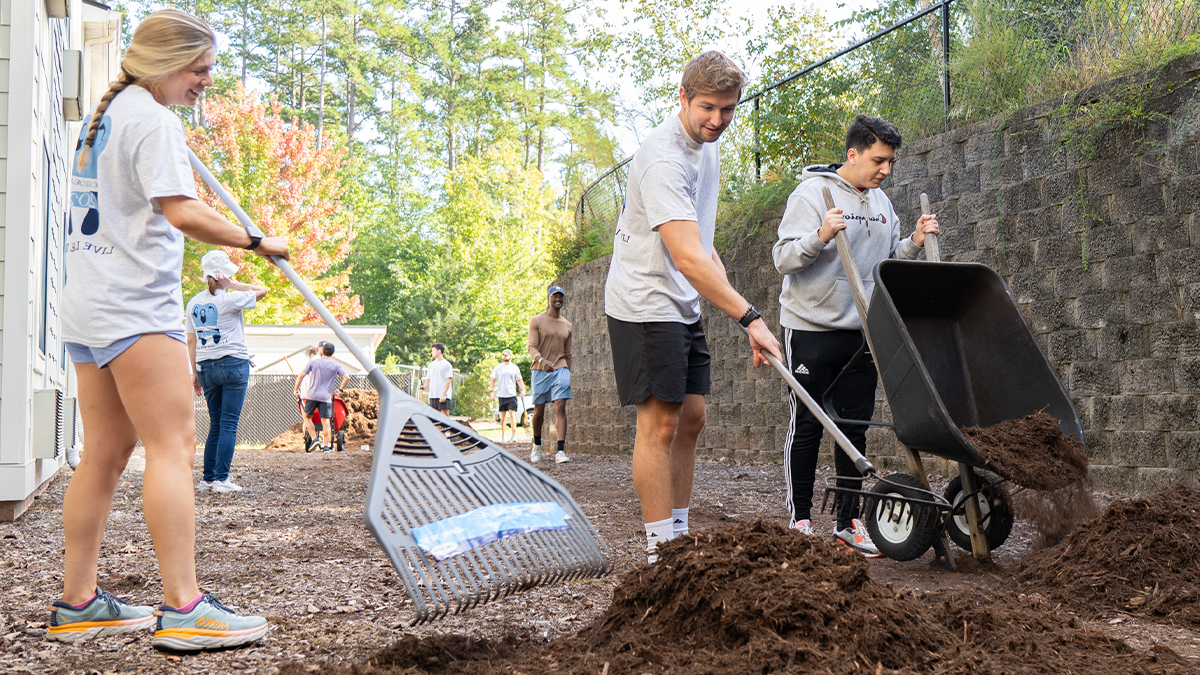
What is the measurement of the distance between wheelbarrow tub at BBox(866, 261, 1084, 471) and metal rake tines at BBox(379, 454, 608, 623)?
1527 millimetres

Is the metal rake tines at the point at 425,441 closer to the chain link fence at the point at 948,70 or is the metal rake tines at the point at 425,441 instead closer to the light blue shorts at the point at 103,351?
the light blue shorts at the point at 103,351

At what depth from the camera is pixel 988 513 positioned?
11.2 ft

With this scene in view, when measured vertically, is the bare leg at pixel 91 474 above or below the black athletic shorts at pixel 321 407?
above

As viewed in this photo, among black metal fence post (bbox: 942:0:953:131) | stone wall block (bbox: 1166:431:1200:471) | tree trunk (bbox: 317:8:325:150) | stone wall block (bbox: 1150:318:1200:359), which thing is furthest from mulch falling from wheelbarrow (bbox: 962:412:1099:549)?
tree trunk (bbox: 317:8:325:150)

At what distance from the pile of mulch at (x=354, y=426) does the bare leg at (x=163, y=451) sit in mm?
13359

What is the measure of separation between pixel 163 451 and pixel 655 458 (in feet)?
4.85

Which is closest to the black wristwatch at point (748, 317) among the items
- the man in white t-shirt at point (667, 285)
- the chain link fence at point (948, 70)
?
the man in white t-shirt at point (667, 285)

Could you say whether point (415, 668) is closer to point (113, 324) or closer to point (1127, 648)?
point (113, 324)

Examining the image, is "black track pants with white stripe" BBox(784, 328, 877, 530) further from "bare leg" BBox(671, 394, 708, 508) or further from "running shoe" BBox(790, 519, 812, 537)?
"bare leg" BBox(671, 394, 708, 508)

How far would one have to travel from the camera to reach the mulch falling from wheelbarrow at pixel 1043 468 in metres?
3.10

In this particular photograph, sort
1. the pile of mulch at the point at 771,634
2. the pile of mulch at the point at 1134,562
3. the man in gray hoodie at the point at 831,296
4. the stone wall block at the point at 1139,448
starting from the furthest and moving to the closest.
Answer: the stone wall block at the point at 1139,448
the man in gray hoodie at the point at 831,296
the pile of mulch at the point at 1134,562
the pile of mulch at the point at 771,634

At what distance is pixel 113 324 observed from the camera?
2.29 meters

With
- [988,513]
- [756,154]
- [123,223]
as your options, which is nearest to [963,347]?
[988,513]

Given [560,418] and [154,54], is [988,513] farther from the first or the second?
[560,418]
